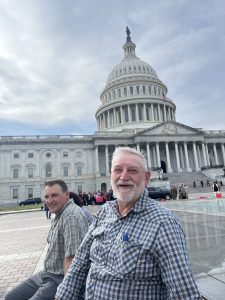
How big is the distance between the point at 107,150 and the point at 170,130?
17.2 m

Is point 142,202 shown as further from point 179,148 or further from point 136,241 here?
point 179,148

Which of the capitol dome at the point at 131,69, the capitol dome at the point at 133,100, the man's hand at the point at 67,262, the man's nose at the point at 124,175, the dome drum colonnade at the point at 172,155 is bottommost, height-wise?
the man's hand at the point at 67,262

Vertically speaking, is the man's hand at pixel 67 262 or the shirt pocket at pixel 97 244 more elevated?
the shirt pocket at pixel 97 244

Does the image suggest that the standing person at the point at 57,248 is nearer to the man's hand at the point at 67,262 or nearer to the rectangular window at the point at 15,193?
the man's hand at the point at 67,262

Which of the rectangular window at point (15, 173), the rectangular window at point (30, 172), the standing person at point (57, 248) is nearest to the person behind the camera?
the standing person at point (57, 248)

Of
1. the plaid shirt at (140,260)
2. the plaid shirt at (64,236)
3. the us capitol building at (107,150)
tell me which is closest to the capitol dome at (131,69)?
the us capitol building at (107,150)

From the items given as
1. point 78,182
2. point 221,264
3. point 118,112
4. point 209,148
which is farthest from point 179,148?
point 221,264

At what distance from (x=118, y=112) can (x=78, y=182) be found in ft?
90.0

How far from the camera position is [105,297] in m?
2.37

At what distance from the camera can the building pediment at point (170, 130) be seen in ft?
221

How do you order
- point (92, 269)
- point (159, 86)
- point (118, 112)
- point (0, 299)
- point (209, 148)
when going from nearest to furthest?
1. point (92, 269)
2. point (0, 299)
3. point (209, 148)
4. point (118, 112)
5. point (159, 86)

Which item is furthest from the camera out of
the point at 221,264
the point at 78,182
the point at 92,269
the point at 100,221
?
the point at 78,182

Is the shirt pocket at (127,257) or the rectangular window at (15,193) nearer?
the shirt pocket at (127,257)

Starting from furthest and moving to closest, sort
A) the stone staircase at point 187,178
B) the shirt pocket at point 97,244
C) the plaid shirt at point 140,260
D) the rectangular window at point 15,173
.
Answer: the rectangular window at point 15,173 < the stone staircase at point 187,178 < the shirt pocket at point 97,244 < the plaid shirt at point 140,260
